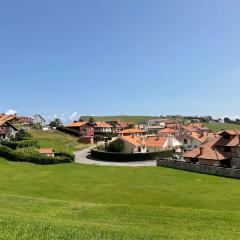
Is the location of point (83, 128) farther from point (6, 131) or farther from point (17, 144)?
point (17, 144)

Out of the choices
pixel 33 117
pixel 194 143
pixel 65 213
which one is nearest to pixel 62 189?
pixel 65 213

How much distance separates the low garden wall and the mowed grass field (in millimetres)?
2524

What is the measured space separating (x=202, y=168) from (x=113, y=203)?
2977cm

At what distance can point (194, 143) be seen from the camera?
104 metres

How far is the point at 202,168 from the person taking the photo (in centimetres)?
5994

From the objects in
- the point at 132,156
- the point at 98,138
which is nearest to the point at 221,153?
the point at 132,156

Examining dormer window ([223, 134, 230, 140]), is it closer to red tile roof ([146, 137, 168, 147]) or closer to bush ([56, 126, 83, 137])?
red tile roof ([146, 137, 168, 147])

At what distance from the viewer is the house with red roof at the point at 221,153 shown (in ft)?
210

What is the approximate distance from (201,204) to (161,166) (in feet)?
108

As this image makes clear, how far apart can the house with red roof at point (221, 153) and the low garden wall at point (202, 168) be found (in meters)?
4.13

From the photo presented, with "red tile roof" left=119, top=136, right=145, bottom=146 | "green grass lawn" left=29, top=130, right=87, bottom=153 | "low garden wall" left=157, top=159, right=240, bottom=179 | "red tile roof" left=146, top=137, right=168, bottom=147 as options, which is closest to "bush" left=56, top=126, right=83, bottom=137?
"green grass lawn" left=29, top=130, right=87, bottom=153

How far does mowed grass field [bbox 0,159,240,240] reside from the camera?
1689 cm

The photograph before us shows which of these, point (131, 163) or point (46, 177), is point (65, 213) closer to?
point (46, 177)

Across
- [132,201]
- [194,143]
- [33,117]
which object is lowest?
[132,201]
